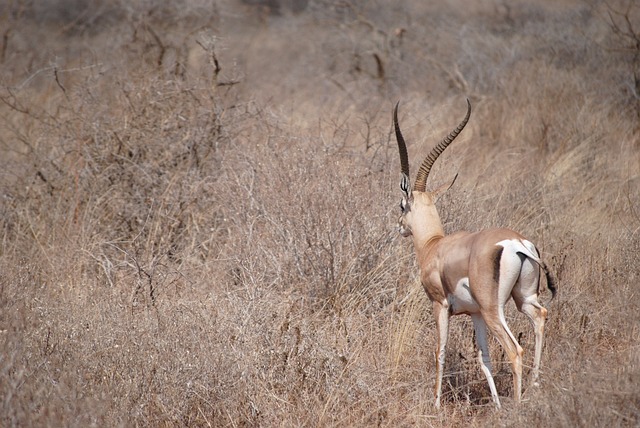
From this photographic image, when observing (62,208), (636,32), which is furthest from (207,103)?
(636,32)

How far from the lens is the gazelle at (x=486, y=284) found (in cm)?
479

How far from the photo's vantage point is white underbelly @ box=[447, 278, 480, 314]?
16.5 feet

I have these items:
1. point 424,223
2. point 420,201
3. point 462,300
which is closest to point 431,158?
point 420,201

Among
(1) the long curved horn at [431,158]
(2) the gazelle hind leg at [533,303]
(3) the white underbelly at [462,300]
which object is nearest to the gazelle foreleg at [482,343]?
(3) the white underbelly at [462,300]

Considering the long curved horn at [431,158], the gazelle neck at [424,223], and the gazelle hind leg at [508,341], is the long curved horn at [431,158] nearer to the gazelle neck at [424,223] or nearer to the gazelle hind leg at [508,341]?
the gazelle neck at [424,223]

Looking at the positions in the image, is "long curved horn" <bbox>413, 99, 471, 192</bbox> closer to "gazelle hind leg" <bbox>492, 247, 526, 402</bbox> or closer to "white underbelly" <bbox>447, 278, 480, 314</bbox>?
"white underbelly" <bbox>447, 278, 480, 314</bbox>

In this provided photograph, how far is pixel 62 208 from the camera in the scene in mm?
8172

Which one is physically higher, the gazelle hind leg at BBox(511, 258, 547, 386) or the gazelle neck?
the gazelle hind leg at BBox(511, 258, 547, 386)

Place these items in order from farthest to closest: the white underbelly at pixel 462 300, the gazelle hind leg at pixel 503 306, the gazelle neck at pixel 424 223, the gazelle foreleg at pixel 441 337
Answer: the gazelle neck at pixel 424 223, the gazelle foreleg at pixel 441 337, the white underbelly at pixel 462 300, the gazelle hind leg at pixel 503 306

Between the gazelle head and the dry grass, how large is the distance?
26.0 inches

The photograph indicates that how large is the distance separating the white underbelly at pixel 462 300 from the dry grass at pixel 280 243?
599 millimetres

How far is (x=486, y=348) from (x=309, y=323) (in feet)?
4.37

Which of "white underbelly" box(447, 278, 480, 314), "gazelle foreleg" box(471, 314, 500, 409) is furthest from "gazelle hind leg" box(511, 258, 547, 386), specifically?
"gazelle foreleg" box(471, 314, 500, 409)

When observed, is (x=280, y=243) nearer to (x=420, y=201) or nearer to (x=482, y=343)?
(x=420, y=201)
